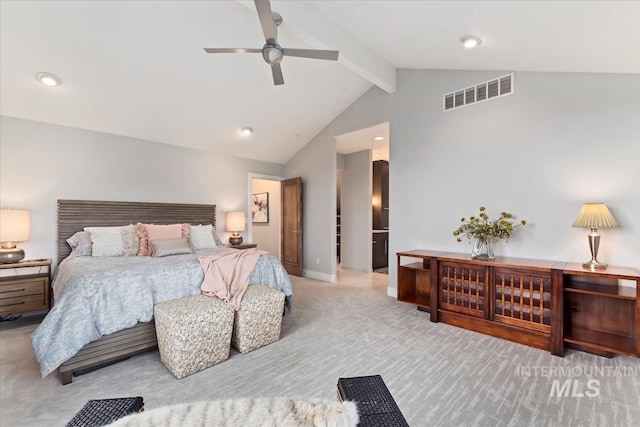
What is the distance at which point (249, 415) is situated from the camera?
29.1 inches

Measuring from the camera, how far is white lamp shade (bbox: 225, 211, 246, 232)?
18.2 ft

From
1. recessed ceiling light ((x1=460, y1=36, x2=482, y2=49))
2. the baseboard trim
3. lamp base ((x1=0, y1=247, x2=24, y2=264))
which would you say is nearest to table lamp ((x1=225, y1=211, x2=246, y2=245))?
the baseboard trim

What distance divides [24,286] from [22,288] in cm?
3

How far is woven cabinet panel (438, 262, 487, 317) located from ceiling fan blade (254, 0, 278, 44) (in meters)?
3.00

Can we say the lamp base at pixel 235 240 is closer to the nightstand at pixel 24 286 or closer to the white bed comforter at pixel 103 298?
the white bed comforter at pixel 103 298

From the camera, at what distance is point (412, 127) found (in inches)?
173

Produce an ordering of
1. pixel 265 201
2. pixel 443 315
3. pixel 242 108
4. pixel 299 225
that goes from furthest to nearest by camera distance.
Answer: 1. pixel 265 201
2. pixel 299 225
3. pixel 242 108
4. pixel 443 315

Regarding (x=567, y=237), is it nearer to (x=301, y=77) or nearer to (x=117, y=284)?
(x=301, y=77)

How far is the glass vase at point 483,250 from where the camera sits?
3.30m

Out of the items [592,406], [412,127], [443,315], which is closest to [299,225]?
[412,127]

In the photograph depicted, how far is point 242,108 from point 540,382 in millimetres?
4696

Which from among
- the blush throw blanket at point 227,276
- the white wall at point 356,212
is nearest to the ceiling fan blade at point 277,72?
the blush throw blanket at point 227,276
